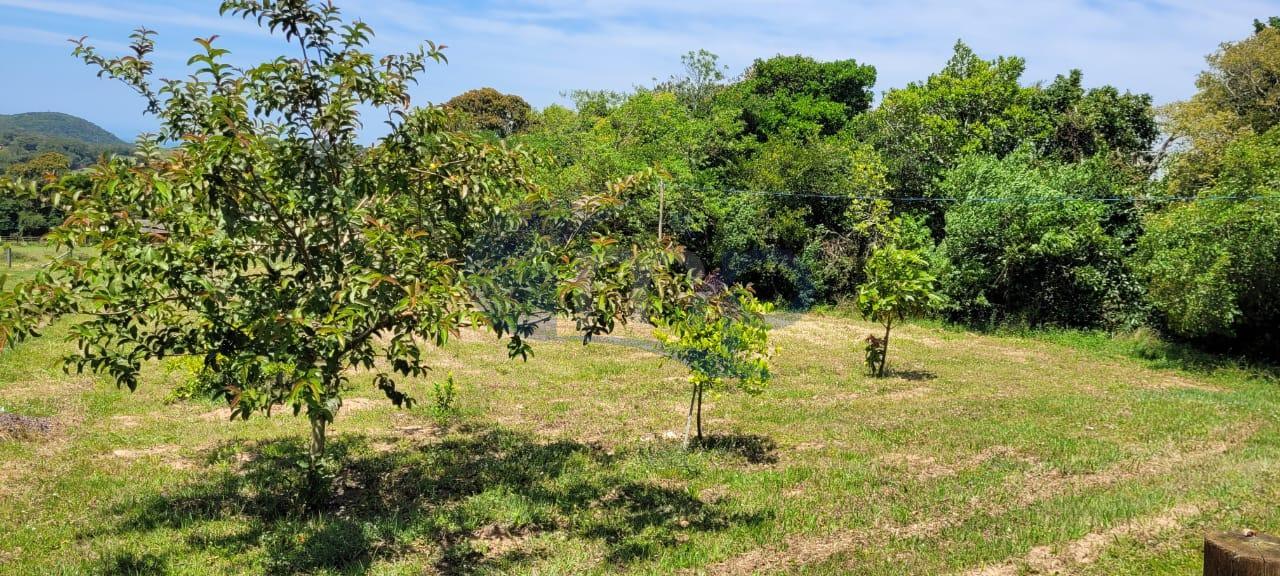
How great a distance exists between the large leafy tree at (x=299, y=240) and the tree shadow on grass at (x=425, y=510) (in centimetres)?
143

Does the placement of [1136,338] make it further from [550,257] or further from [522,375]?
[550,257]

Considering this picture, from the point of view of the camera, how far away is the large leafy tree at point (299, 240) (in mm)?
6195

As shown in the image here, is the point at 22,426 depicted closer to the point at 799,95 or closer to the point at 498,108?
the point at 799,95

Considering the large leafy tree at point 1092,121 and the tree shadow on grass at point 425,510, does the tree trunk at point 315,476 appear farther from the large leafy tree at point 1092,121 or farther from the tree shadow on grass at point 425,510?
the large leafy tree at point 1092,121

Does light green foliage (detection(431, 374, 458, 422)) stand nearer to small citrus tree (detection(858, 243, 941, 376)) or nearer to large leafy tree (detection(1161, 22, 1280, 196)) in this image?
small citrus tree (detection(858, 243, 941, 376))

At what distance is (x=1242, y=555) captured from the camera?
134 inches

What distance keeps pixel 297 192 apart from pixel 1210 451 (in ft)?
37.8

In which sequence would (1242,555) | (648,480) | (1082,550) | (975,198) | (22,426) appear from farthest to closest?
(975,198) < (22,426) < (648,480) < (1082,550) < (1242,555)

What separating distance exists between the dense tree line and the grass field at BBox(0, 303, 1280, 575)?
4.62m

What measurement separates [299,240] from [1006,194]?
2372 cm

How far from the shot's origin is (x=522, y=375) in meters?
17.4

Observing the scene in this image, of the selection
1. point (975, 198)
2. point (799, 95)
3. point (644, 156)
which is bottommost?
point (975, 198)

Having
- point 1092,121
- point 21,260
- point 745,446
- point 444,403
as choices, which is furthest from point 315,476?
point 21,260

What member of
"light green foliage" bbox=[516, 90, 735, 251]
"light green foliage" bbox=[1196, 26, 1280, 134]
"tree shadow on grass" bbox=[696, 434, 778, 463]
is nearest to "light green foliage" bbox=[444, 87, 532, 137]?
"light green foliage" bbox=[516, 90, 735, 251]
